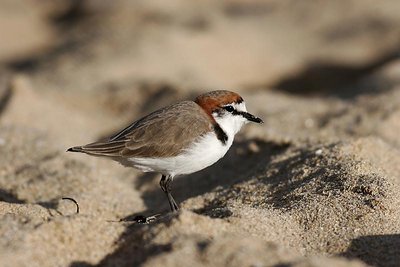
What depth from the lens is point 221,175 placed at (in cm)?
595

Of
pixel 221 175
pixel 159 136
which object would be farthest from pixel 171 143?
pixel 221 175

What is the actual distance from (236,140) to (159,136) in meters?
2.01

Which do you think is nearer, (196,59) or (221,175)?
(221,175)

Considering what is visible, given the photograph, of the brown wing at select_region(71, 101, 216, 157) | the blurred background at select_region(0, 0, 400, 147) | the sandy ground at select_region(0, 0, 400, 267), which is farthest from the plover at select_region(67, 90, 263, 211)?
the blurred background at select_region(0, 0, 400, 147)

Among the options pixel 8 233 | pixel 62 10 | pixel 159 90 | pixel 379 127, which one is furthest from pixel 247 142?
pixel 62 10

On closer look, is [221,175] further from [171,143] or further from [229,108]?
[171,143]

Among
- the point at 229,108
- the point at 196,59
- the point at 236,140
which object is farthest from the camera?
the point at 196,59

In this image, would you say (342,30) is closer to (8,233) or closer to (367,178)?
(367,178)

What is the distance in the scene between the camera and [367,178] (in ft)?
14.9

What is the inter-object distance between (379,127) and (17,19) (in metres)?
8.98

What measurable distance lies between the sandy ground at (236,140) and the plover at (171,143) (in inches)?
14.9

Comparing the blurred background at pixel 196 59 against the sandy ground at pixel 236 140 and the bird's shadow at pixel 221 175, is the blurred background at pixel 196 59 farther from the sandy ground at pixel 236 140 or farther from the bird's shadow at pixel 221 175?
the bird's shadow at pixel 221 175

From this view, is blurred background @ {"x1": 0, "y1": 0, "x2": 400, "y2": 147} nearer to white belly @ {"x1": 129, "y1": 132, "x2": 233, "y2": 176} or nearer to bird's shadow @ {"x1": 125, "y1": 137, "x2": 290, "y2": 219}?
bird's shadow @ {"x1": 125, "y1": 137, "x2": 290, "y2": 219}

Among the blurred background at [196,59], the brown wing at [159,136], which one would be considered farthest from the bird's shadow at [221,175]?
the brown wing at [159,136]
